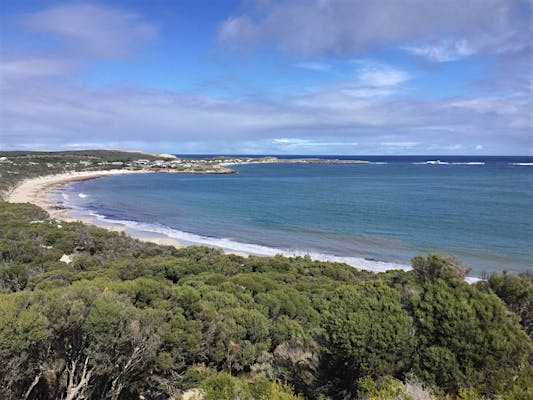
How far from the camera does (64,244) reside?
67.0 ft

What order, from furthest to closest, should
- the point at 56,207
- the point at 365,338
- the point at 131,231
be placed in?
the point at 56,207
the point at 131,231
the point at 365,338

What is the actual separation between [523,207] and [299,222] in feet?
90.0

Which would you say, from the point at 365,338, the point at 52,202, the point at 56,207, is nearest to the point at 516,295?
the point at 365,338

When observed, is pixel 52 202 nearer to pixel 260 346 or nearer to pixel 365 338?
pixel 260 346

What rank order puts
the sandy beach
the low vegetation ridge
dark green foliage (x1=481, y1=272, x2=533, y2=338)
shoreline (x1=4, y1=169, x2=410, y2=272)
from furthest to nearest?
the sandy beach → shoreline (x1=4, y1=169, x2=410, y2=272) → dark green foliage (x1=481, y1=272, x2=533, y2=338) → the low vegetation ridge

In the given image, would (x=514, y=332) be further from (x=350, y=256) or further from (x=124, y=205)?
(x=124, y=205)

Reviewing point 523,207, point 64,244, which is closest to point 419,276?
point 64,244

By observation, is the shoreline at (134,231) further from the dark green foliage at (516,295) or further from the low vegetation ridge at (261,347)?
the low vegetation ridge at (261,347)

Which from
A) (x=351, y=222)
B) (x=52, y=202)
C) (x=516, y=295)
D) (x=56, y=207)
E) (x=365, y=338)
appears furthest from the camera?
(x=52, y=202)

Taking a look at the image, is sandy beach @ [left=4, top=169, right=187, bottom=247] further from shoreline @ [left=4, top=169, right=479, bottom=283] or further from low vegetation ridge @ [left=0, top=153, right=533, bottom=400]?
low vegetation ridge @ [left=0, top=153, right=533, bottom=400]

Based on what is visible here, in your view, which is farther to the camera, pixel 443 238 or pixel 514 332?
pixel 443 238

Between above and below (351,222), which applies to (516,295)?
above

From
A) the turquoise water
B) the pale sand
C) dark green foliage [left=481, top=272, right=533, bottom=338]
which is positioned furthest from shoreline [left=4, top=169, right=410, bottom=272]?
dark green foliage [left=481, top=272, right=533, bottom=338]

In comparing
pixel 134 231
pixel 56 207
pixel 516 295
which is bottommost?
pixel 134 231
